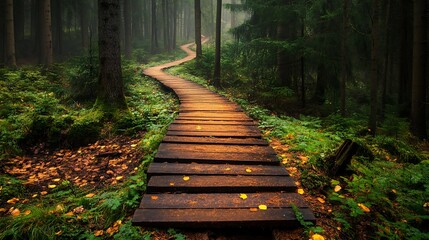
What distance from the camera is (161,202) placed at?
10.4 feet

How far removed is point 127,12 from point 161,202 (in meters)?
30.3

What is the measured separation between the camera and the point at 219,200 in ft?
10.6

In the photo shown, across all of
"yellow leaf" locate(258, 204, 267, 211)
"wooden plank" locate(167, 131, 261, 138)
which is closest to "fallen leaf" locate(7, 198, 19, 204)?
"wooden plank" locate(167, 131, 261, 138)

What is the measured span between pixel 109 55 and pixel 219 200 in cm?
572

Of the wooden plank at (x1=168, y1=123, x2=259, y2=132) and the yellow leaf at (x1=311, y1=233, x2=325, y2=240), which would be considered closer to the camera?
the yellow leaf at (x1=311, y1=233, x2=325, y2=240)

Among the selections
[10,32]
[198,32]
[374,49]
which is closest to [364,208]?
[374,49]

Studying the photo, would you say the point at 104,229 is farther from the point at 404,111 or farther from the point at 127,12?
the point at 127,12

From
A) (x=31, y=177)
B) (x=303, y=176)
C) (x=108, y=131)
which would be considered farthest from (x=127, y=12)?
(x=303, y=176)

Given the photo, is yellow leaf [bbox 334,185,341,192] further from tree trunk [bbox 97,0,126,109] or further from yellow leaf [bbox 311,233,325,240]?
tree trunk [bbox 97,0,126,109]

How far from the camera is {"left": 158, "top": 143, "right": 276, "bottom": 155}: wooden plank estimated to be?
15.3 feet

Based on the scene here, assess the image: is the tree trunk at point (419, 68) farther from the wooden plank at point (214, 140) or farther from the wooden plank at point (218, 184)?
the wooden plank at point (218, 184)

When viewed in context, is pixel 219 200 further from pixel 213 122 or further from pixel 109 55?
pixel 109 55

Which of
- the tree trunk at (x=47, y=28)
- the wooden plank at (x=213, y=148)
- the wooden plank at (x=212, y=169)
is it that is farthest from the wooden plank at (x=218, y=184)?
the tree trunk at (x=47, y=28)

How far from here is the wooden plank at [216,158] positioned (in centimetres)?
427
